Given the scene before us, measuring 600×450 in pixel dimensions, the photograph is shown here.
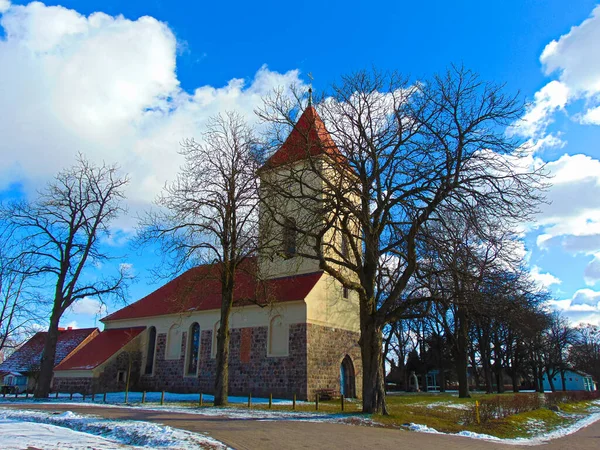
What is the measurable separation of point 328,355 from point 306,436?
1524 cm

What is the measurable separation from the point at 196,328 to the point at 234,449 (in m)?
21.9

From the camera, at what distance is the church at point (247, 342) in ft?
80.7

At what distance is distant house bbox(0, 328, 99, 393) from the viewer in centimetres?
3693

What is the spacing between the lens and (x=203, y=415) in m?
14.5

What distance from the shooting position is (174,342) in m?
30.5

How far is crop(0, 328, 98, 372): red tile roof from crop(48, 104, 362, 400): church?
5362mm

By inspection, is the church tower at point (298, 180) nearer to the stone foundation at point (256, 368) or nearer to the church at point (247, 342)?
the church at point (247, 342)

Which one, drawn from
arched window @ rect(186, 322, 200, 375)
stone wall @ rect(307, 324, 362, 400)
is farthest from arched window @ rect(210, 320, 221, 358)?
stone wall @ rect(307, 324, 362, 400)

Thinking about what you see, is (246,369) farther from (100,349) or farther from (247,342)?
(100,349)

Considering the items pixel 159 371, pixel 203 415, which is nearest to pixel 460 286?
pixel 203 415

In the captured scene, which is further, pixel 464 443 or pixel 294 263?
pixel 294 263

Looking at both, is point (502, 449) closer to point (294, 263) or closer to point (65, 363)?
point (294, 263)

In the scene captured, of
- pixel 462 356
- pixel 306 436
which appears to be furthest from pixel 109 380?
pixel 462 356

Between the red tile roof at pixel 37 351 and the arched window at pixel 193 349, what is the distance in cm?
1254
